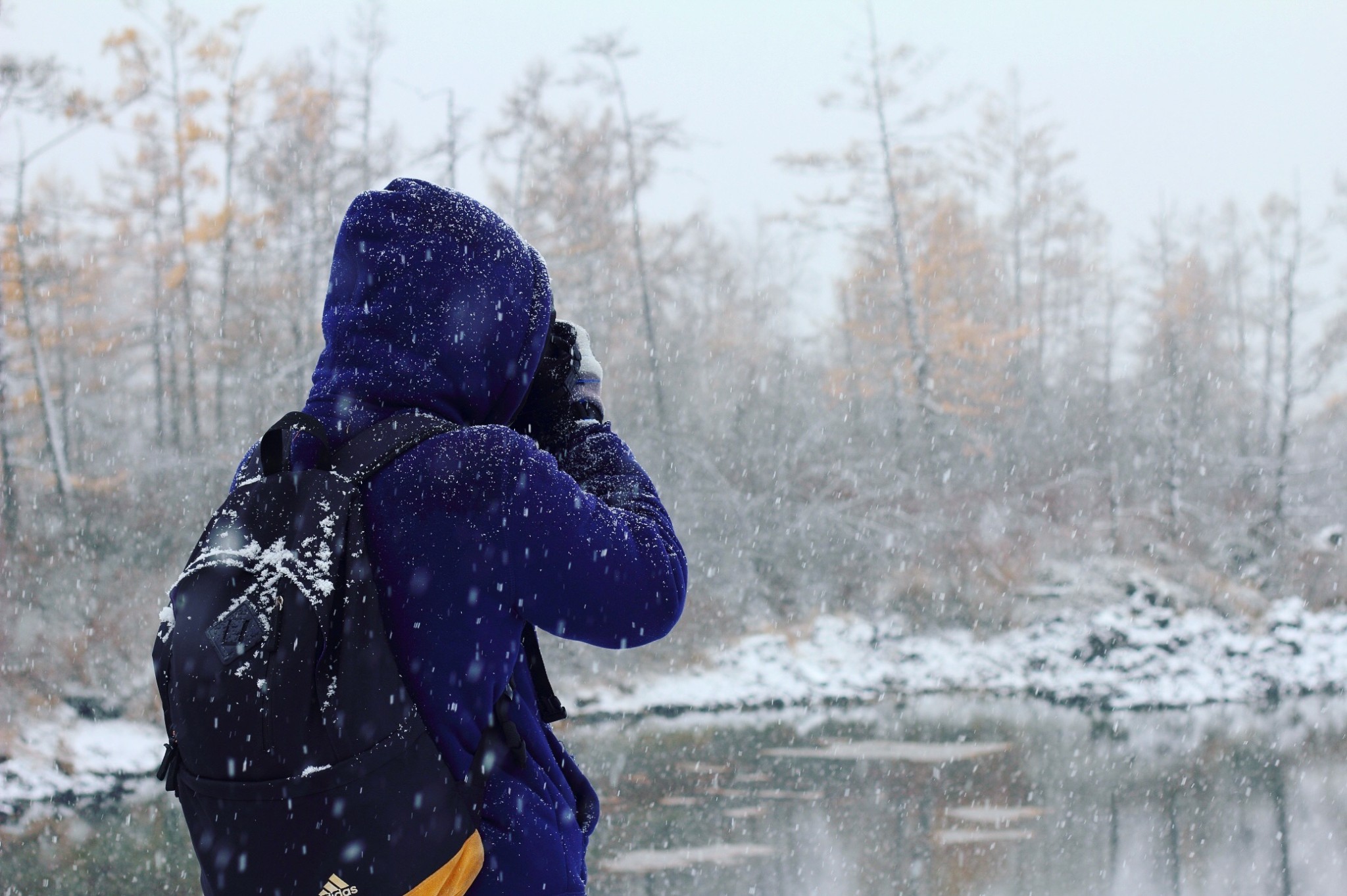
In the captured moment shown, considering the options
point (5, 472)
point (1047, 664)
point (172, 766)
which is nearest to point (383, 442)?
point (172, 766)

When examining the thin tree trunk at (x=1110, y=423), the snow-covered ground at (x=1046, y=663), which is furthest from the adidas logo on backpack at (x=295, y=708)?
the thin tree trunk at (x=1110, y=423)

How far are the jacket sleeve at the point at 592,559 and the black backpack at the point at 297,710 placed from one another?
19 cm

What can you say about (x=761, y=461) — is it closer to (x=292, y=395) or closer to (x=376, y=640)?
(x=292, y=395)

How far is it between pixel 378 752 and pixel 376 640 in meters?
0.13

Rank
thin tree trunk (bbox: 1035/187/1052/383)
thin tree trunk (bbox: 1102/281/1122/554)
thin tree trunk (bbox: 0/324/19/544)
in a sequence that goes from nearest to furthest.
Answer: thin tree trunk (bbox: 0/324/19/544) → thin tree trunk (bbox: 1102/281/1122/554) → thin tree trunk (bbox: 1035/187/1052/383)

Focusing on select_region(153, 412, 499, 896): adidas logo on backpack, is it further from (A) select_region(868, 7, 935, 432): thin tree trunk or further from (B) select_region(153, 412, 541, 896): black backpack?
(A) select_region(868, 7, 935, 432): thin tree trunk

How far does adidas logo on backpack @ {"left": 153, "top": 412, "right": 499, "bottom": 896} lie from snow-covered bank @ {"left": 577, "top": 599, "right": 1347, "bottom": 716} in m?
11.3

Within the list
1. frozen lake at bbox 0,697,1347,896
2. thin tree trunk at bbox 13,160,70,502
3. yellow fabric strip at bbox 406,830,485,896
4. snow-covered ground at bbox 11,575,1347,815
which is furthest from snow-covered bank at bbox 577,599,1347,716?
yellow fabric strip at bbox 406,830,485,896

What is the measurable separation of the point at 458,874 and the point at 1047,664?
13914 mm

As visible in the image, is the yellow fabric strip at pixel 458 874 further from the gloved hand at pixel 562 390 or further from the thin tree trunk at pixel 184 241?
the thin tree trunk at pixel 184 241

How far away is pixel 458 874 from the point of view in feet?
4.07

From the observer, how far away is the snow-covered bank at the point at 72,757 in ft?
31.0

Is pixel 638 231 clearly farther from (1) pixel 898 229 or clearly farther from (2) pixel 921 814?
(2) pixel 921 814

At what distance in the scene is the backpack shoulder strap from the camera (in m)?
1.25
